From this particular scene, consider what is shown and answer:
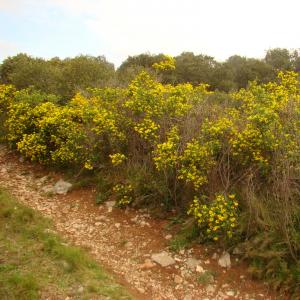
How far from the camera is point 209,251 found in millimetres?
5000

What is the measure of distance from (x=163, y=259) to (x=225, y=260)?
2.74 feet

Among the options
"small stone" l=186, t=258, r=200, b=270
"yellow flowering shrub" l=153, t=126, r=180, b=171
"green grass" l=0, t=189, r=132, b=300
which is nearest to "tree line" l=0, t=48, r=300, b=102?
"yellow flowering shrub" l=153, t=126, r=180, b=171

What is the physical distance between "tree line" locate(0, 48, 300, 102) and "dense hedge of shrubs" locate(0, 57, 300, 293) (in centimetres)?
156

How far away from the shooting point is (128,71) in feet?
37.3

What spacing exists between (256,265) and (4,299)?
2.95 metres

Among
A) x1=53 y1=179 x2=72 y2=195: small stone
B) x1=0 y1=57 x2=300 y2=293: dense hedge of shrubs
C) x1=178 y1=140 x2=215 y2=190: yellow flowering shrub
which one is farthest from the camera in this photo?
x1=53 y1=179 x2=72 y2=195: small stone

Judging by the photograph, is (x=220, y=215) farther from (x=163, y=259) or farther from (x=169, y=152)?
(x=169, y=152)

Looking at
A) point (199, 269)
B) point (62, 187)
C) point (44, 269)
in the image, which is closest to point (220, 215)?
point (199, 269)

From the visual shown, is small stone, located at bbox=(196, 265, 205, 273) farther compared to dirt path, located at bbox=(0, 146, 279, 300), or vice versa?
small stone, located at bbox=(196, 265, 205, 273)

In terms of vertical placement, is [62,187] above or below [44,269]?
above

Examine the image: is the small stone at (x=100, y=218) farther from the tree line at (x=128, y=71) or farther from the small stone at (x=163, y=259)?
the tree line at (x=128, y=71)

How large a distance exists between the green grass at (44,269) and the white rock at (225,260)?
1.35 metres

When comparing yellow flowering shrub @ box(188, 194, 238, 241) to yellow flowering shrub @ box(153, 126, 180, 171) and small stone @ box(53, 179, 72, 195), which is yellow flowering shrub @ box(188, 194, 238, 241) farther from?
small stone @ box(53, 179, 72, 195)

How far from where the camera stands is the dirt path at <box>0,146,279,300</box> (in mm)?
4449
